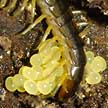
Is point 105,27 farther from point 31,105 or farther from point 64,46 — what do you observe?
point 31,105

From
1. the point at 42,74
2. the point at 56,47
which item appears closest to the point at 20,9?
the point at 56,47

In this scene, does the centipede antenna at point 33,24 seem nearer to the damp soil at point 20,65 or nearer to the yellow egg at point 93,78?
the damp soil at point 20,65

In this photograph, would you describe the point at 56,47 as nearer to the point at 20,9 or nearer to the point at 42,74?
the point at 42,74

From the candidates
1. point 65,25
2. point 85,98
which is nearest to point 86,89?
point 85,98

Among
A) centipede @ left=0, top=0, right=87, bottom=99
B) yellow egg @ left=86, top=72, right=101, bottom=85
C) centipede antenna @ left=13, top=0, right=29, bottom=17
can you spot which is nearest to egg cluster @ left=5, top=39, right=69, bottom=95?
centipede @ left=0, top=0, right=87, bottom=99

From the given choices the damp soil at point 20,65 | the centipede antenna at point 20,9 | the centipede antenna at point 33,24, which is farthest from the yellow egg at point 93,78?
the centipede antenna at point 20,9

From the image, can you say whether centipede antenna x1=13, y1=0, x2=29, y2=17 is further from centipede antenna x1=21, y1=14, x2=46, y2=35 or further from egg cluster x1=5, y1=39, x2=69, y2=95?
egg cluster x1=5, y1=39, x2=69, y2=95

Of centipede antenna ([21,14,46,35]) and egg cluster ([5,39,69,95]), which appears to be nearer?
egg cluster ([5,39,69,95])
